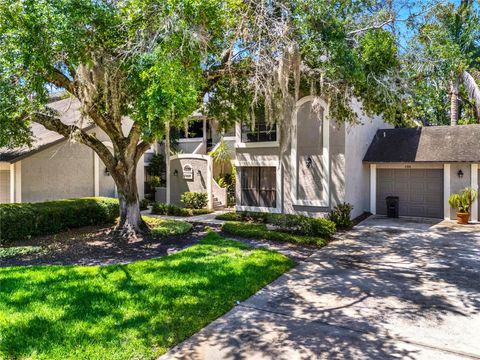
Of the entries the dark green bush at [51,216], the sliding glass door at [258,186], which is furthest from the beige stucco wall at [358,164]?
the dark green bush at [51,216]

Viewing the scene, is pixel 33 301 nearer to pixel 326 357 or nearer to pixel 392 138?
pixel 326 357

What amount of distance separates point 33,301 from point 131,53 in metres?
5.91

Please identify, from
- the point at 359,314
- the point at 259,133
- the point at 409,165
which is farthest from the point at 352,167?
the point at 359,314

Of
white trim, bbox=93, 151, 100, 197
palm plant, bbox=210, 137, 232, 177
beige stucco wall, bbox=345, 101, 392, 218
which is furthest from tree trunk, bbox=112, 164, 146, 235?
beige stucco wall, bbox=345, 101, 392, 218

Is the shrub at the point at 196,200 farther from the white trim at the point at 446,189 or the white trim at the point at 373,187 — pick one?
the white trim at the point at 446,189

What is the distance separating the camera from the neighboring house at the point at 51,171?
14.4 metres

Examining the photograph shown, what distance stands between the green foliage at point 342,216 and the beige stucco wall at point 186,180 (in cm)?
819

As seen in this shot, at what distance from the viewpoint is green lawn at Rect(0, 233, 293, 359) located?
14.2 feet

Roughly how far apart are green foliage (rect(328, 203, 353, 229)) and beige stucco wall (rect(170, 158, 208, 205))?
26.9 ft

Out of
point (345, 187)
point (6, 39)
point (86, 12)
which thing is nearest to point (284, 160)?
point (345, 187)

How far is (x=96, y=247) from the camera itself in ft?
32.8

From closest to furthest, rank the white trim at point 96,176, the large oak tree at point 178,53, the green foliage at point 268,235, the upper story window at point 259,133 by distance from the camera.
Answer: the large oak tree at point 178,53 < the green foliage at point 268,235 < the upper story window at point 259,133 < the white trim at point 96,176

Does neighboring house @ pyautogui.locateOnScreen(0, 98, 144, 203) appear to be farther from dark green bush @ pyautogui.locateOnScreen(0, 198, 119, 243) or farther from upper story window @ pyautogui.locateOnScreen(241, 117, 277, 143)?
upper story window @ pyautogui.locateOnScreen(241, 117, 277, 143)

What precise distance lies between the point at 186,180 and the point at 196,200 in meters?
1.90
